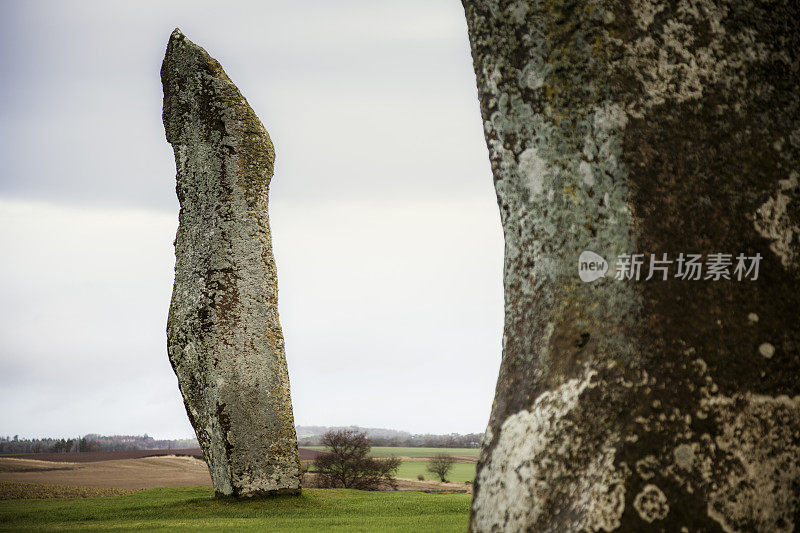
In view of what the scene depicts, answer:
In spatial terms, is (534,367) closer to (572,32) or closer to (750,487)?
(750,487)

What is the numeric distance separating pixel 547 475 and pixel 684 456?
1.49ft

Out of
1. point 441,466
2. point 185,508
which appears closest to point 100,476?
point 185,508

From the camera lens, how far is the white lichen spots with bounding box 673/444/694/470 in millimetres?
2160

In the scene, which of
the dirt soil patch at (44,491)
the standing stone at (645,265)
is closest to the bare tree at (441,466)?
the dirt soil patch at (44,491)

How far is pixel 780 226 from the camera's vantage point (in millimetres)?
2398

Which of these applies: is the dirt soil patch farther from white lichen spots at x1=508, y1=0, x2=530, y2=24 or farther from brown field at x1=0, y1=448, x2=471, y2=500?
white lichen spots at x1=508, y1=0, x2=530, y2=24

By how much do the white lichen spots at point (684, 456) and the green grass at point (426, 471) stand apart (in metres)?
19.3

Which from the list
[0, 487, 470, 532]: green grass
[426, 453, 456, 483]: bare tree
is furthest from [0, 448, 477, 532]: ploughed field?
[426, 453, 456, 483]: bare tree

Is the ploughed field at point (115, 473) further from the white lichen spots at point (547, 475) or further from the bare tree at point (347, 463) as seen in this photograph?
the white lichen spots at point (547, 475)

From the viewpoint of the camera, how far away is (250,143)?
30.5ft

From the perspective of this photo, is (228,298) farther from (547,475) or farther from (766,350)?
(766,350)

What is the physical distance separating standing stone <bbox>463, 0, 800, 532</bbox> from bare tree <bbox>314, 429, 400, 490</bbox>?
14.3 metres

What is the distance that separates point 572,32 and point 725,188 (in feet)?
2.76

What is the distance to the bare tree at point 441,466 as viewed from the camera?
21.3 m
